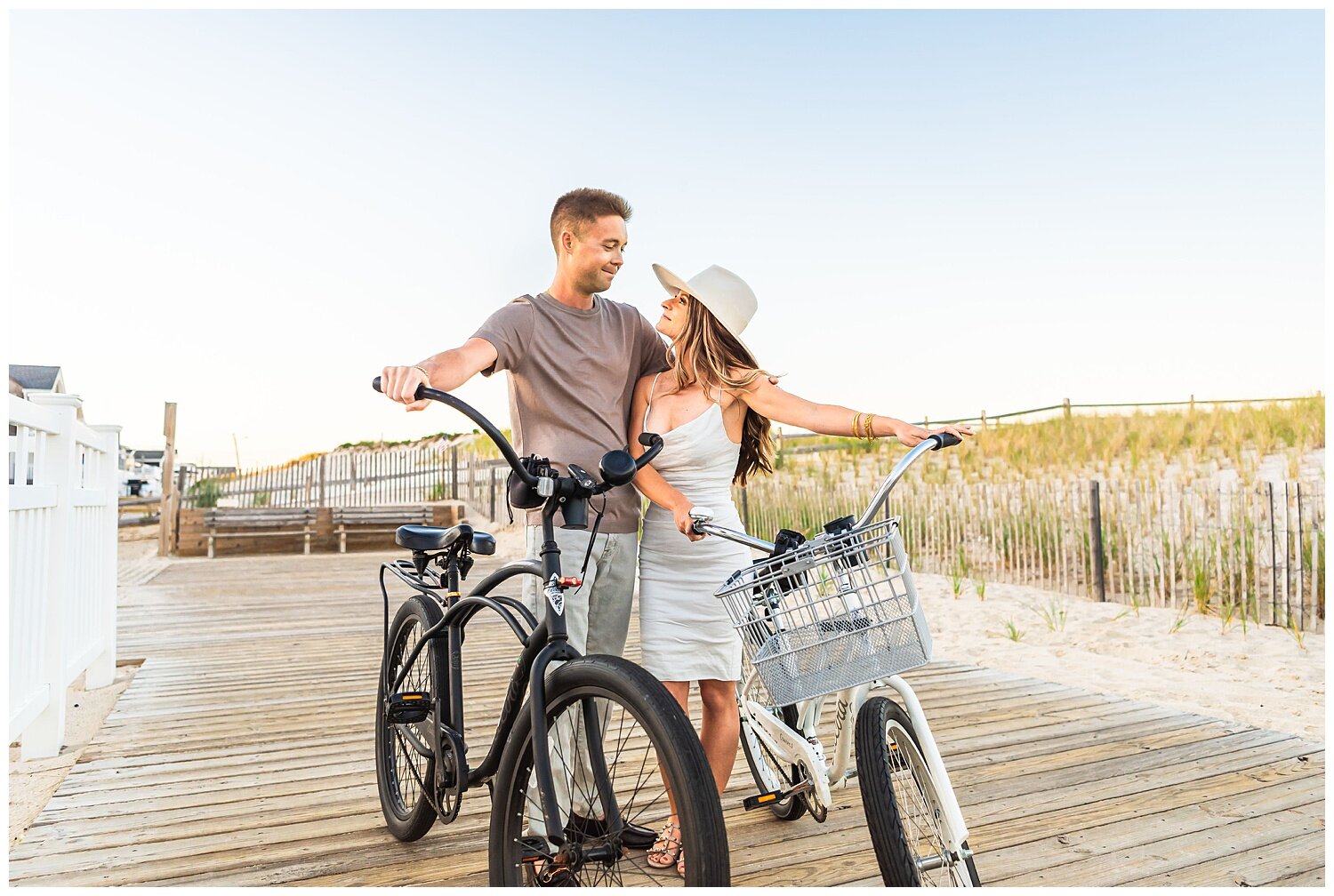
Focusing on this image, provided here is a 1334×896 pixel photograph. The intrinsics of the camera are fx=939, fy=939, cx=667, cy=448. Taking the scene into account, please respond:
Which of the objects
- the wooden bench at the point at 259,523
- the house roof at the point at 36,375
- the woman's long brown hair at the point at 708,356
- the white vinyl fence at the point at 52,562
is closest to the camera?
the woman's long brown hair at the point at 708,356

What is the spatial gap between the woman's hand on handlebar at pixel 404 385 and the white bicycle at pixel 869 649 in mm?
659

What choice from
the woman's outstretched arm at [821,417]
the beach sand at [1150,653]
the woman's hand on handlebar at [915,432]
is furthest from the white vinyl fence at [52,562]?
the beach sand at [1150,653]

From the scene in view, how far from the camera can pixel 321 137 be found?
8719 millimetres

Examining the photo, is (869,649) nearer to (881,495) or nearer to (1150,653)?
(881,495)

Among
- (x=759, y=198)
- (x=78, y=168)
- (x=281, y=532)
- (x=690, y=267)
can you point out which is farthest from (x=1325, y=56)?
(x=281, y=532)

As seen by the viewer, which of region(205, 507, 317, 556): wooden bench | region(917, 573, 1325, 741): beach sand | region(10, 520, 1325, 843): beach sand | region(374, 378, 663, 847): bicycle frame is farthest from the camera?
region(205, 507, 317, 556): wooden bench

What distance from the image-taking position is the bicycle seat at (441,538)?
2.23 meters

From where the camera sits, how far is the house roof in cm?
2392

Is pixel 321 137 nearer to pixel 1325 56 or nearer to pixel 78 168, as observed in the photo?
pixel 78 168

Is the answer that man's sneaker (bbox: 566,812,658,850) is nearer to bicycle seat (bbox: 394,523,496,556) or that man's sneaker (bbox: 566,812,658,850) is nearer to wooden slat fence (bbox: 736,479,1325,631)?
bicycle seat (bbox: 394,523,496,556)

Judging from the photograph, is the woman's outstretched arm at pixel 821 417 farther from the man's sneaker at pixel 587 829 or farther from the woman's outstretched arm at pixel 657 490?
the man's sneaker at pixel 587 829

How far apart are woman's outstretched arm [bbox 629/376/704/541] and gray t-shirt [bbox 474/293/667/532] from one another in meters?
0.04

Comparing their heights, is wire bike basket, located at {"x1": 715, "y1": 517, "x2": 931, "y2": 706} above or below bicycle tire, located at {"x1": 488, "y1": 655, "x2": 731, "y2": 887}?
above

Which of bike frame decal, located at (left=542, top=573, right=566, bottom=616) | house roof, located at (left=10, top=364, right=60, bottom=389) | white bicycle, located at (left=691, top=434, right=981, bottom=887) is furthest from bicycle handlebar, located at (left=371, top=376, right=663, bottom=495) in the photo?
house roof, located at (left=10, top=364, right=60, bottom=389)
